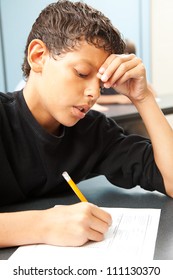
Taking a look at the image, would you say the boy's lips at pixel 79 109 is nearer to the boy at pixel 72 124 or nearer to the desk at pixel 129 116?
the boy at pixel 72 124

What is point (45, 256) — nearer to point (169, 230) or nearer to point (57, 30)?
point (169, 230)

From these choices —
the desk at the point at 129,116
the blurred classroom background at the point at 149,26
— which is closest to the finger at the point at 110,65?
the desk at the point at 129,116

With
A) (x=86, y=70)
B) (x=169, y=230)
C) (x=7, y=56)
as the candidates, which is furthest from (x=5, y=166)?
(x=7, y=56)

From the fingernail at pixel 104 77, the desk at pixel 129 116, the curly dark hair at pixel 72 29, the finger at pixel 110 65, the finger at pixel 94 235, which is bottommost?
the desk at pixel 129 116

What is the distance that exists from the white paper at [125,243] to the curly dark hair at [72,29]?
0.38m

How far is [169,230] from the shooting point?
78 cm

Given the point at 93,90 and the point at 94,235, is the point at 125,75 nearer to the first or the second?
the point at 93,90

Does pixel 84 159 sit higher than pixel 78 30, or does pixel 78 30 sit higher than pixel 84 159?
pixel 78 30

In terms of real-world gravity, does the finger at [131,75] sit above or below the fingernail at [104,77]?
below

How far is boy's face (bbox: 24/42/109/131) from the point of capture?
88cm

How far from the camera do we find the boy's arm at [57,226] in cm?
72

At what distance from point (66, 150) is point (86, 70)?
25 centimetres

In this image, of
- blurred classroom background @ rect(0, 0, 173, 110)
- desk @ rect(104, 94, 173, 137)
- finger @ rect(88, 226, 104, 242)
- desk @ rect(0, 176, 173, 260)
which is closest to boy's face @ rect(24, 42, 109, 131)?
desk @ rect(0, 176, 173, 260)

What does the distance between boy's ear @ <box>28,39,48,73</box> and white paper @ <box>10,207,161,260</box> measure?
390 millimetres
